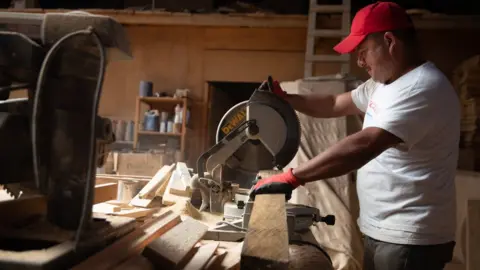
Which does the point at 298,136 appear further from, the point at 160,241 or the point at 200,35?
the point at 200,35

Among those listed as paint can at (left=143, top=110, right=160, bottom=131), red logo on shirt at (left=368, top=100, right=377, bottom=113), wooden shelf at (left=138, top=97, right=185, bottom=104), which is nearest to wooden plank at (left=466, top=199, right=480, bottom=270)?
red logo on shirt at (left=368, top=100, right=377, bottom=113)

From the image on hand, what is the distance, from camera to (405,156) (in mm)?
1573

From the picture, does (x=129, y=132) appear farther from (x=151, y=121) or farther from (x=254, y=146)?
(x=254, y=146)

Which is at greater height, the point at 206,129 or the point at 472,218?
the point at 206,129

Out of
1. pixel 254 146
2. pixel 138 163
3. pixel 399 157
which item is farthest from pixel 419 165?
pixel 138 163

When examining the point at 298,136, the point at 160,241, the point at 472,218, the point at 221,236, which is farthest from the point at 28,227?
the point at 472,218

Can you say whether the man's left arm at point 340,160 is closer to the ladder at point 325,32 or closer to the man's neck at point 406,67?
the man's neck at point 406,67

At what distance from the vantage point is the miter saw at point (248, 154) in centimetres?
155

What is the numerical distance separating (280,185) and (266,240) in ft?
1.45

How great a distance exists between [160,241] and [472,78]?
11.7 feet

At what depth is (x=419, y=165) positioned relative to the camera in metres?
1.56

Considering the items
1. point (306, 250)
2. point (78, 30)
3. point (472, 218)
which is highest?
point (78, 30)

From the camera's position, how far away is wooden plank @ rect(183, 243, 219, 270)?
→ 3.39ft

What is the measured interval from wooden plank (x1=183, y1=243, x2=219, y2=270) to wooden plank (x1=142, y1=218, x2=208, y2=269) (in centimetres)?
2
